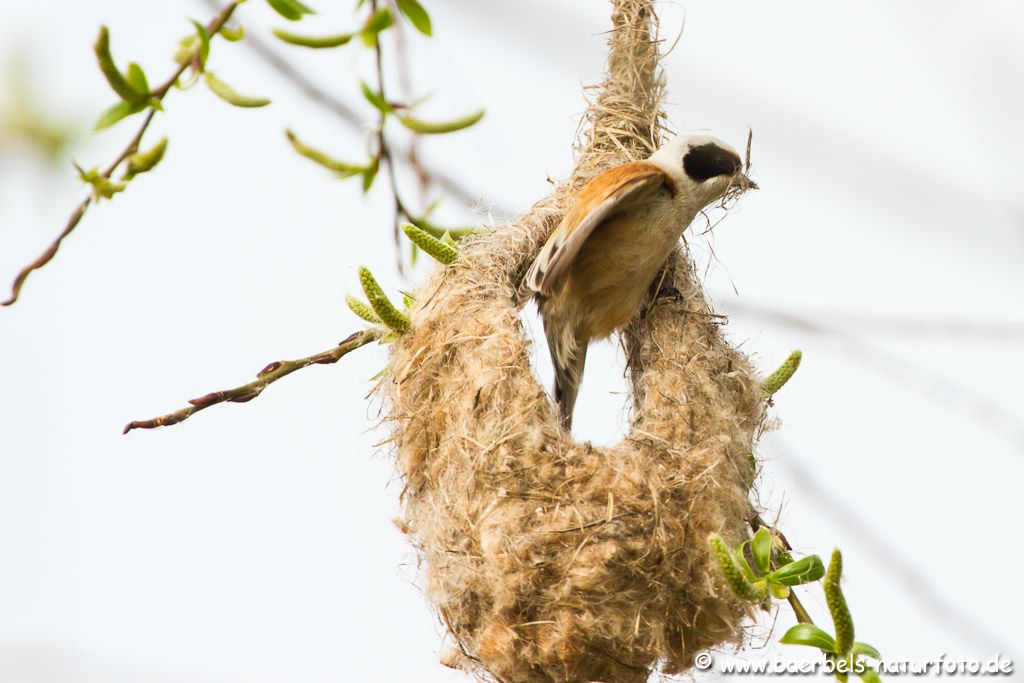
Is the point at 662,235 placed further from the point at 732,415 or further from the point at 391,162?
the point at 391,162

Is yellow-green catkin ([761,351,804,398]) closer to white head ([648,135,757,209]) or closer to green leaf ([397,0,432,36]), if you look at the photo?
white head ([648,135,757,209])

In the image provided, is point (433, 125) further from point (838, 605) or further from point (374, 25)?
point (838, 605)

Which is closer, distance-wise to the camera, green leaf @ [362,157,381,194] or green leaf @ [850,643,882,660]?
green leaf @ [850,643,882,660]

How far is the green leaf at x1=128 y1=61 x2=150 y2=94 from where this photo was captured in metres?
1.84

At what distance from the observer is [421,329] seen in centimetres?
240

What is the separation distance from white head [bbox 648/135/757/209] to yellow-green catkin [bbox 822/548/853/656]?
3.69 feet

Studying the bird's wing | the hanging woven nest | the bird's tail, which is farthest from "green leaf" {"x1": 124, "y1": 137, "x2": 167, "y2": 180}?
the bird's tail

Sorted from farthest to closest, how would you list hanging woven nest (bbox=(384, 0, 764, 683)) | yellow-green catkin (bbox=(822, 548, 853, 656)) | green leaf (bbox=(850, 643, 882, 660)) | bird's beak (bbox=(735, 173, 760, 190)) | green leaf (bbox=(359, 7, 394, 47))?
bird's beak (bbox=(735, 173, 760, 190)), hanging woven nest (bbox=(384, 0, 764, 683)), green leaf (bbox=(359, 7, 394, 47)), green leaf (bbox=(850, 643, 882, 660)), yellow-green catkin (bbox=(822, 548, 853, 656))

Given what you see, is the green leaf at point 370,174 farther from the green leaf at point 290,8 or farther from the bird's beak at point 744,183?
the bird's beak at point 744,183

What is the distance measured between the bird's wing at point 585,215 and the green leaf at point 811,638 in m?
0.94

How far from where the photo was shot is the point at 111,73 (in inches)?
71.4

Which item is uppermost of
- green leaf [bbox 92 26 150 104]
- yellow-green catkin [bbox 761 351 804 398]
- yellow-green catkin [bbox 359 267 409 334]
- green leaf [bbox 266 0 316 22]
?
green leaf [bbox 266 0 316 22]

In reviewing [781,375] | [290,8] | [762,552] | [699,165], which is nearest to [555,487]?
[762,552]

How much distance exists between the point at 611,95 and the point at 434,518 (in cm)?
125
